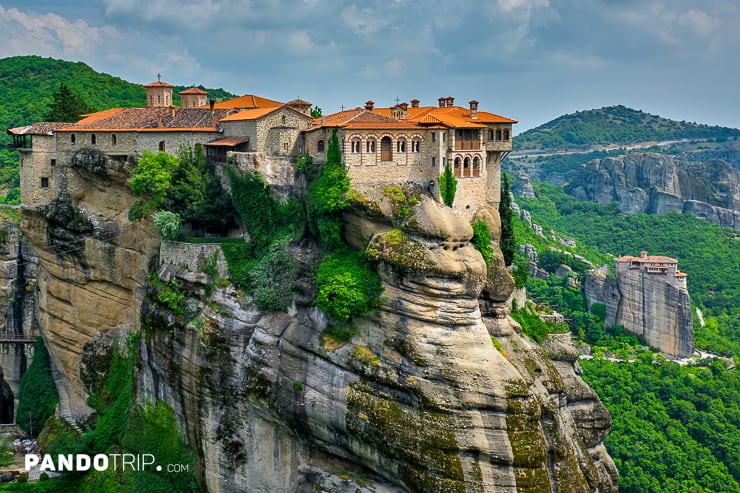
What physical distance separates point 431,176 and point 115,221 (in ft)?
61.9

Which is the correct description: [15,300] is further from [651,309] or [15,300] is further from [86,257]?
[651,309]

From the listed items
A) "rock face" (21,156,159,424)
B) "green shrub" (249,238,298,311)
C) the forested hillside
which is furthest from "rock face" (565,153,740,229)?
"green shrub" (249,238,298,311)

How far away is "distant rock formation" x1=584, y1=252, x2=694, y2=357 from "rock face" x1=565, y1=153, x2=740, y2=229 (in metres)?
48.7

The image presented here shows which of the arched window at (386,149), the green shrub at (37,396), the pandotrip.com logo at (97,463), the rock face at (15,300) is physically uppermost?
the arched window at (386,149)

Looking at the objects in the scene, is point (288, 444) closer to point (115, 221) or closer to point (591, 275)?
point (115, 221)

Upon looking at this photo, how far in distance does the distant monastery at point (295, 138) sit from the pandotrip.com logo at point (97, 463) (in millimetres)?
14433

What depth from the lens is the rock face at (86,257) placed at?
156ft

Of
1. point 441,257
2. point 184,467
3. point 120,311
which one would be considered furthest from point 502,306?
point 120,311

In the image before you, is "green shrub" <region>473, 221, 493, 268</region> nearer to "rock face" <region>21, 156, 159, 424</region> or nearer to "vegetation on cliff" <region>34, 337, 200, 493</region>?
"vegetation on cliff" <region>34, 337, 200, 493</region>

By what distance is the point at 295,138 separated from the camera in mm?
43031

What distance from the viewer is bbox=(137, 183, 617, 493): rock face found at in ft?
112

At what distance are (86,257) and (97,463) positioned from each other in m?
11.4

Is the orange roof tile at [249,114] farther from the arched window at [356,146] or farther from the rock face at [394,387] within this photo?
the rock face at [394,387]

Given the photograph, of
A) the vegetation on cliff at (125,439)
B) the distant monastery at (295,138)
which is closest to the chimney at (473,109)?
the distant monastery at (295,138)
